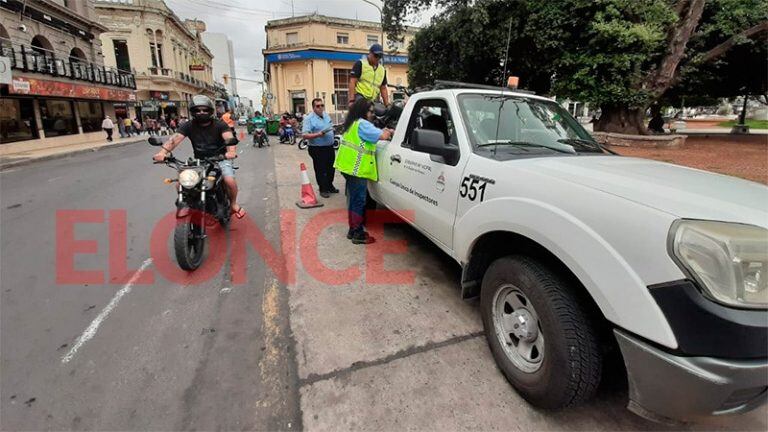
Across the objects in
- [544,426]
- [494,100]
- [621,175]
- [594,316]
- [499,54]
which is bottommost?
[544,426]

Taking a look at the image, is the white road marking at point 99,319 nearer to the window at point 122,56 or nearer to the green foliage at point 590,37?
the green foliage at point 590,37

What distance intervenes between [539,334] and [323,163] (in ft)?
19.4

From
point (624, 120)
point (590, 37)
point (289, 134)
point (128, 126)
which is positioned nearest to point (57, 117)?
point (128, 126)

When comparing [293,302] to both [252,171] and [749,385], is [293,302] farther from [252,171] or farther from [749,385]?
[252,171]

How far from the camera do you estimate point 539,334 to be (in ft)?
7.17

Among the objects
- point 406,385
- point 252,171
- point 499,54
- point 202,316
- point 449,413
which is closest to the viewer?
point 449,413

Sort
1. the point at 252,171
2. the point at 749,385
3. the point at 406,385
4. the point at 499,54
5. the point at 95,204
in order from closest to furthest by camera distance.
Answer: the point at 749,385, the point at 406,385, the point at 95,204, the point at 252,171, the point at 499,54

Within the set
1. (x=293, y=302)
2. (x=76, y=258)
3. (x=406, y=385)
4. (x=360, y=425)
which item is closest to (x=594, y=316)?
(x=406, y=385)

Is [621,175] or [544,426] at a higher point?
[621,175]

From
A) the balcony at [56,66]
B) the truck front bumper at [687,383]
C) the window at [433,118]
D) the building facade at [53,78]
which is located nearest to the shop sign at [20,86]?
the building facade at [53,78]

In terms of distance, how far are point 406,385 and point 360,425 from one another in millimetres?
417

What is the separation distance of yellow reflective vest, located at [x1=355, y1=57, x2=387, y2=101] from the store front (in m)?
20.7

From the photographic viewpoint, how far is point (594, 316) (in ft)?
6.51

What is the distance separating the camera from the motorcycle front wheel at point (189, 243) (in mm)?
3826
